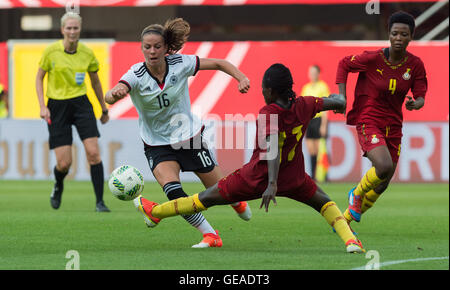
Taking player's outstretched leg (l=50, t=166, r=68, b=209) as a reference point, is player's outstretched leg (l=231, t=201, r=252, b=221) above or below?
above

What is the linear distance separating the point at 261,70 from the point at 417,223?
11.7m

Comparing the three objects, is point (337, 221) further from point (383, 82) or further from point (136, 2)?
point (136, 2)

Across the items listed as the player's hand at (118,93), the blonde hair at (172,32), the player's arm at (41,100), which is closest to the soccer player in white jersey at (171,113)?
the blonde hair at (172,32)

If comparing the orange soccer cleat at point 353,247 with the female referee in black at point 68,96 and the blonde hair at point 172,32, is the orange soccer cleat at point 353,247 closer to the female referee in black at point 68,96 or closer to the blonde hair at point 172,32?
the blonde hair at point 172,32

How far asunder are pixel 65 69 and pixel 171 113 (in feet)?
11.2

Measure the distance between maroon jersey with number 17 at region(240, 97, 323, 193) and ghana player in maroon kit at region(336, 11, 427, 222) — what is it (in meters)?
1.48

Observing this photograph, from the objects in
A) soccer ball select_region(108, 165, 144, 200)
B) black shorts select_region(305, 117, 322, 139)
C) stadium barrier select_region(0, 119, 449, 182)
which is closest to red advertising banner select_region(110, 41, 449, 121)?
stadium barrier select_region(0, 119, 449, 182)

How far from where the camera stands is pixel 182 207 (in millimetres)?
8000

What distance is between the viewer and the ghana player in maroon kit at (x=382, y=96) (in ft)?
29.8

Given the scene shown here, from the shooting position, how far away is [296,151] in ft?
25.4

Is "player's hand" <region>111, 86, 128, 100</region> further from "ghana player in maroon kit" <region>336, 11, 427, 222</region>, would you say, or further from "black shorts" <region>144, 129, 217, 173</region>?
"ghana player in maroon kit" <region>336, 11, 427, 222</region>

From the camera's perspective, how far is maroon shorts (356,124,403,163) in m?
9.13

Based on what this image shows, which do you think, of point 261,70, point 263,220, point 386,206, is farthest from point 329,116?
point 263,220

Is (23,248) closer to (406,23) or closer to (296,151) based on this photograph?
(296,151)
